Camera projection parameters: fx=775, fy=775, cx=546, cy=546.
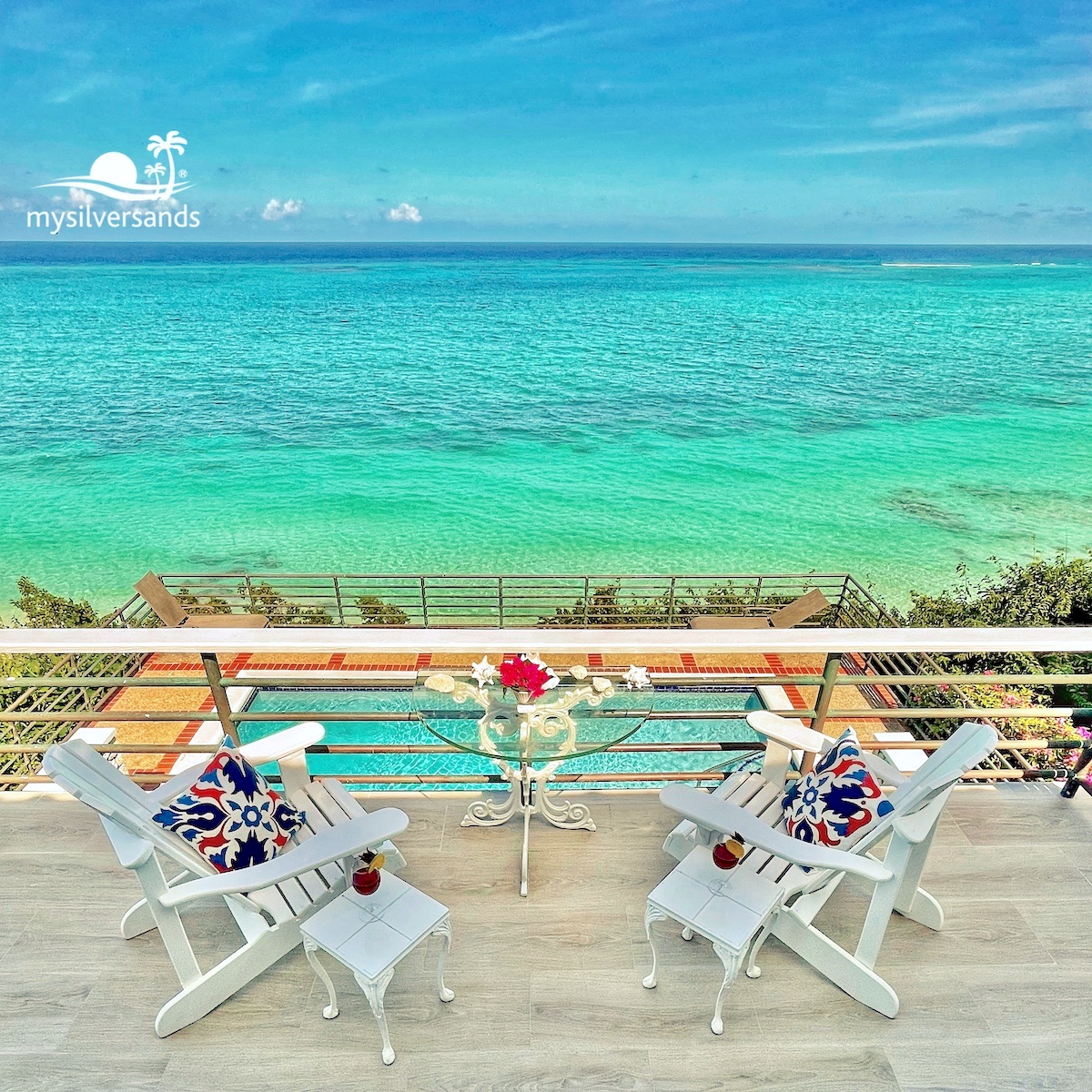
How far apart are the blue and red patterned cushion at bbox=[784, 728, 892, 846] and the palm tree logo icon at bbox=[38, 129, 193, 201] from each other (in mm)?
65467

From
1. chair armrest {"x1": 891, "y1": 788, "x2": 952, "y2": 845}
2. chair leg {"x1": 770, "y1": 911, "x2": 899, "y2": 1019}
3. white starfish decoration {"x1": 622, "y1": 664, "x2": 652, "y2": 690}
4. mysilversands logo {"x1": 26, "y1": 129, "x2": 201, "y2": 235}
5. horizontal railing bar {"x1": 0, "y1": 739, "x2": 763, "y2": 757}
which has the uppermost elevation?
mysilversands logo {"x1": 26, "y1": 129, "x2": 201, "y2": 235}

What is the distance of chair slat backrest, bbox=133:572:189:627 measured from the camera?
9969 mm

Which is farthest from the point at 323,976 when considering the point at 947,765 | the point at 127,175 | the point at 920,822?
the point at 127,175

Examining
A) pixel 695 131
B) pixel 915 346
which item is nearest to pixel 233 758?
pixel 915 346

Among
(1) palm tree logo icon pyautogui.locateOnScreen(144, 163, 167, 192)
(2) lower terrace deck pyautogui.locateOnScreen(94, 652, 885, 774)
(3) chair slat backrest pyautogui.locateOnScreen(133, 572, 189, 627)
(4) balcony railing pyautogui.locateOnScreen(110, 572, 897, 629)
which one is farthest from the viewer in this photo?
(1) palm tree logo icon pyautogui.locateOnScreen(144, 163, 167, 192)

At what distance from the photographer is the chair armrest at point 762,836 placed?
6.90 feet

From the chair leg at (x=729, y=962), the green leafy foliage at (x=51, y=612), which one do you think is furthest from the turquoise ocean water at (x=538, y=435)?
the chair leg at (x=729, y=962)

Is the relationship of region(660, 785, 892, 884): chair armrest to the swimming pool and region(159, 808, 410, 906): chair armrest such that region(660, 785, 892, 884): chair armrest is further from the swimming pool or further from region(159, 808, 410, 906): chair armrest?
the swimming pool

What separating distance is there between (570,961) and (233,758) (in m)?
1.24

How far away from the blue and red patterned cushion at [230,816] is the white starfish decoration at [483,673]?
0.73 meters

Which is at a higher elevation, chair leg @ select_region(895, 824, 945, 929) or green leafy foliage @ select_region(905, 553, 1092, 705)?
chair leg @ select_region(895, 824, 945, 929)

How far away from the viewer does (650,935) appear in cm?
230

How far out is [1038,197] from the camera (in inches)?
2247

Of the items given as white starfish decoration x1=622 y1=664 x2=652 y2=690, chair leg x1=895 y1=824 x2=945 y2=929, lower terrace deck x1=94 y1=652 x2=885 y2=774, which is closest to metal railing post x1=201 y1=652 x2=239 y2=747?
white starfish decoration x1=622 y1=664 x2=652 y2=690
